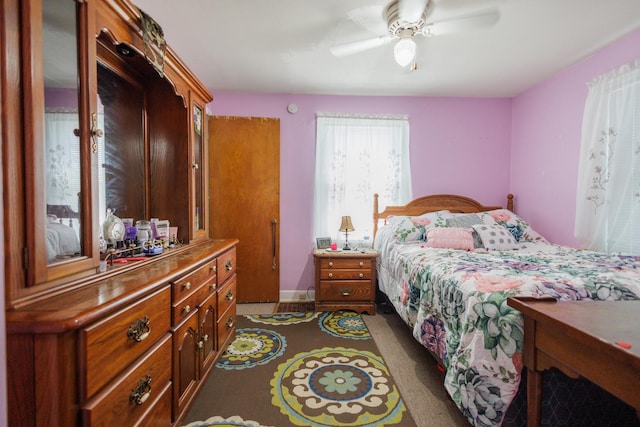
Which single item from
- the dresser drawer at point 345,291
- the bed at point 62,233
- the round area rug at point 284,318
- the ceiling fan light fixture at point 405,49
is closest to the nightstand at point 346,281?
the dresser drawer at point 345,291

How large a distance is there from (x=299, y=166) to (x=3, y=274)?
2.87 m

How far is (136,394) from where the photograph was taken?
3.49 ft

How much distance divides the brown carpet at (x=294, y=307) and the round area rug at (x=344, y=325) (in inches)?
10.8

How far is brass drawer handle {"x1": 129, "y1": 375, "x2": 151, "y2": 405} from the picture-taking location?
1051 millimetres

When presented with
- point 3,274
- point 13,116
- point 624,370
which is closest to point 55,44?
point 13,116

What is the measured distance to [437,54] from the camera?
8.41 feet

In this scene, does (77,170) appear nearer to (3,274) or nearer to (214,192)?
(3,274)

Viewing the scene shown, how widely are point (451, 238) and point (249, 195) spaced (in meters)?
2.10

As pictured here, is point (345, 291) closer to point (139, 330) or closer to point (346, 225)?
point (346, 225)

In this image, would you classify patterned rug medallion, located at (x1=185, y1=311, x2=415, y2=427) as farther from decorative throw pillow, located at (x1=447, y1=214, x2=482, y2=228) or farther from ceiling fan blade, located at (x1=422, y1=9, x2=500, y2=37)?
ceiling fan blade, located at (x1=422, y1=9, x2=500, y2=37)

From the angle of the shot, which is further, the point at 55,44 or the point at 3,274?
the point at 55,44

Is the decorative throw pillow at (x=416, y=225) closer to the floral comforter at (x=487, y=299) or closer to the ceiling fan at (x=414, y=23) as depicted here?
the floral comforter at (x=487, y=299)

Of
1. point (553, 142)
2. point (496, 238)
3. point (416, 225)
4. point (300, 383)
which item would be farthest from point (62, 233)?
point (553, 142)

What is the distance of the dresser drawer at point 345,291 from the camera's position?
3037 mm
